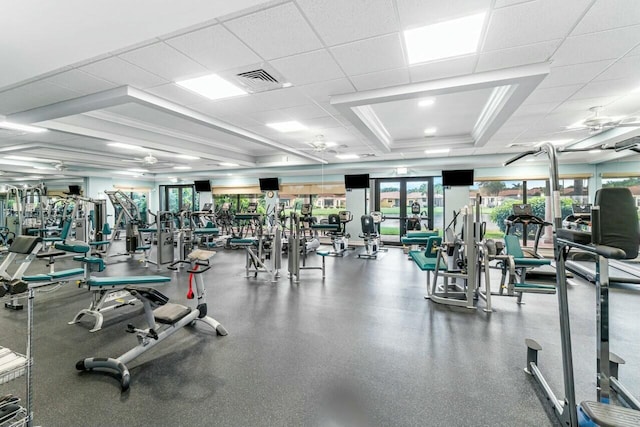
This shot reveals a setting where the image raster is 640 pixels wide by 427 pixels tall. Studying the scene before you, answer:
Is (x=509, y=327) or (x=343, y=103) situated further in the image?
(x=343, y=103)

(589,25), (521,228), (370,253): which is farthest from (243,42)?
(521,228)

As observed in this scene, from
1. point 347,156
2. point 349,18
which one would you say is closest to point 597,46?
point 349,18

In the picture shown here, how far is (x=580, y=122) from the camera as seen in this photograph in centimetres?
476

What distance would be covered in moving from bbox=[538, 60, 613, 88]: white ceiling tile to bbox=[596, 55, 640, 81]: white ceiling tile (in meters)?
0.08

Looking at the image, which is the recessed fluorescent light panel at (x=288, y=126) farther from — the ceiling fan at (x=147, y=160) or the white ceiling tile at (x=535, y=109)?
the ceiling fan at (x=147, y=160)

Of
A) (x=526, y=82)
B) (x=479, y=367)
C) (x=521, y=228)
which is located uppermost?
(x=526, y=82)

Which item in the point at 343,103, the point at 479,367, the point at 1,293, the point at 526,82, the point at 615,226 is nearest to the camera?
the point at 615,226

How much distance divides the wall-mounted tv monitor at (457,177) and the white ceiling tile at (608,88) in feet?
15.5

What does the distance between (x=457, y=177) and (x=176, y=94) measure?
761 cm

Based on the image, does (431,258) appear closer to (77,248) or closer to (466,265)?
(466,265)

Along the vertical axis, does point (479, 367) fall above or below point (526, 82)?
below

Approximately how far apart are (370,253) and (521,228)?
15.6ft

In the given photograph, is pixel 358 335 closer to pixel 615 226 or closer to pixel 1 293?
pixel 615 226

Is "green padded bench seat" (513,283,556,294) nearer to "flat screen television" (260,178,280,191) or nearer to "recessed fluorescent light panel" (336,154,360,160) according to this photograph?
"recessed fluorescent light panel" (336,154,360,160)
